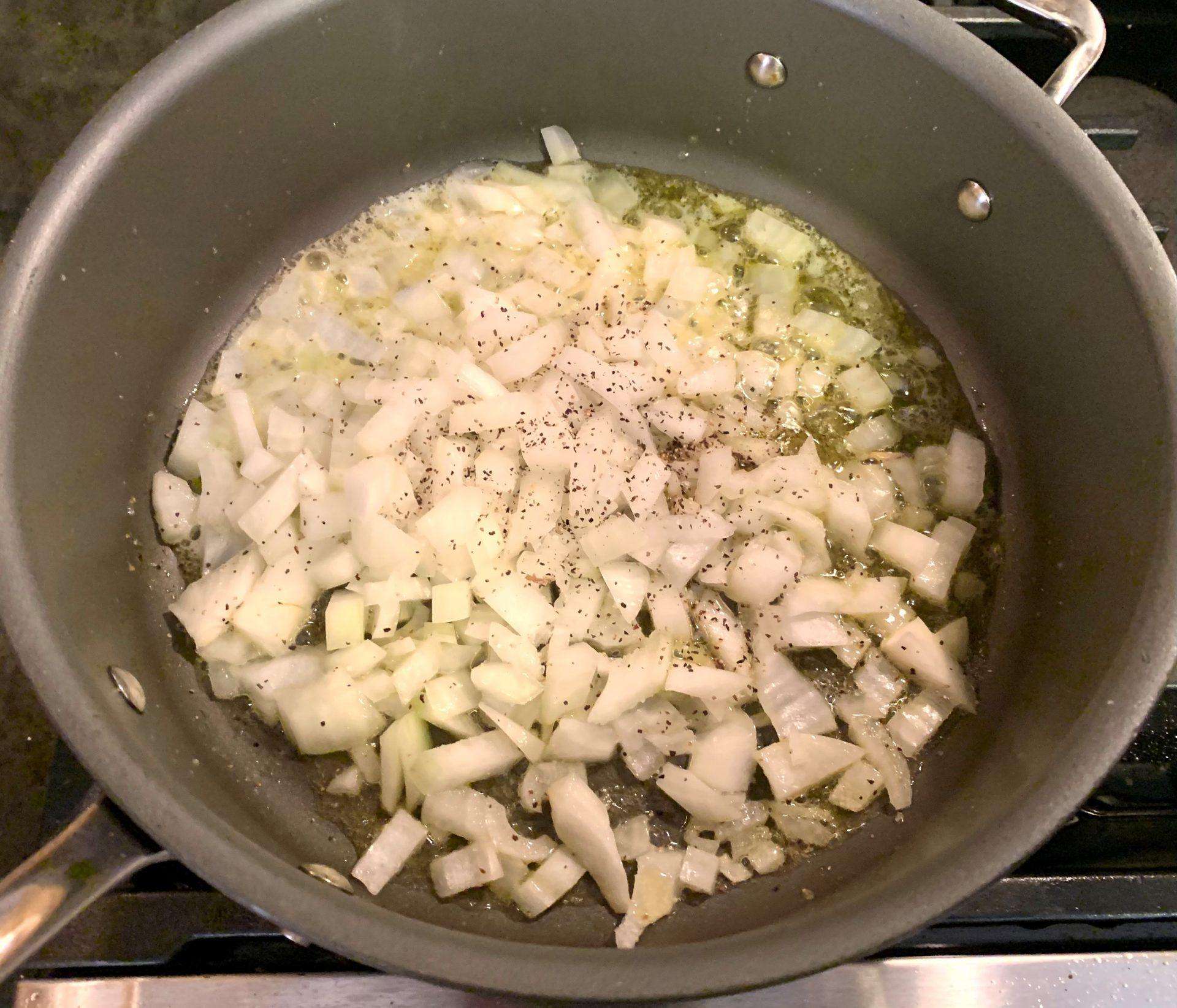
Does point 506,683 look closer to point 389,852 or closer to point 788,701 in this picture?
point 389,852

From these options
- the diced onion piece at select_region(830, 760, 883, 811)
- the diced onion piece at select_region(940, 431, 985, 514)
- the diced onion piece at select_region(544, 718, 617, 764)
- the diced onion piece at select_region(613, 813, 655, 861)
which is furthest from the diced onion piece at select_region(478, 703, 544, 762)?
the diced onion piece at select_region(940, 431, 985, 514)

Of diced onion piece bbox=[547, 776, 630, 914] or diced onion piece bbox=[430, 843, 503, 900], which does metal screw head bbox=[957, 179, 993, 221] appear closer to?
diced onion piece bbox=[547, 776, 630, 914]

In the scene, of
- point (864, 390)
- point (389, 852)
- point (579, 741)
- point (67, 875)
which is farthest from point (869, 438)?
point (67, 875)

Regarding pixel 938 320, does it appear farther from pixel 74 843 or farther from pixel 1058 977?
pixel 74 843

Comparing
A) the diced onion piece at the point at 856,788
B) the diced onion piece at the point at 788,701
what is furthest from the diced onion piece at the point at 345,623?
the diced onion piece at the point at 856,788

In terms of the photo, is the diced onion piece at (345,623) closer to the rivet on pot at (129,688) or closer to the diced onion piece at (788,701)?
the rivet on pot at (129,688)
